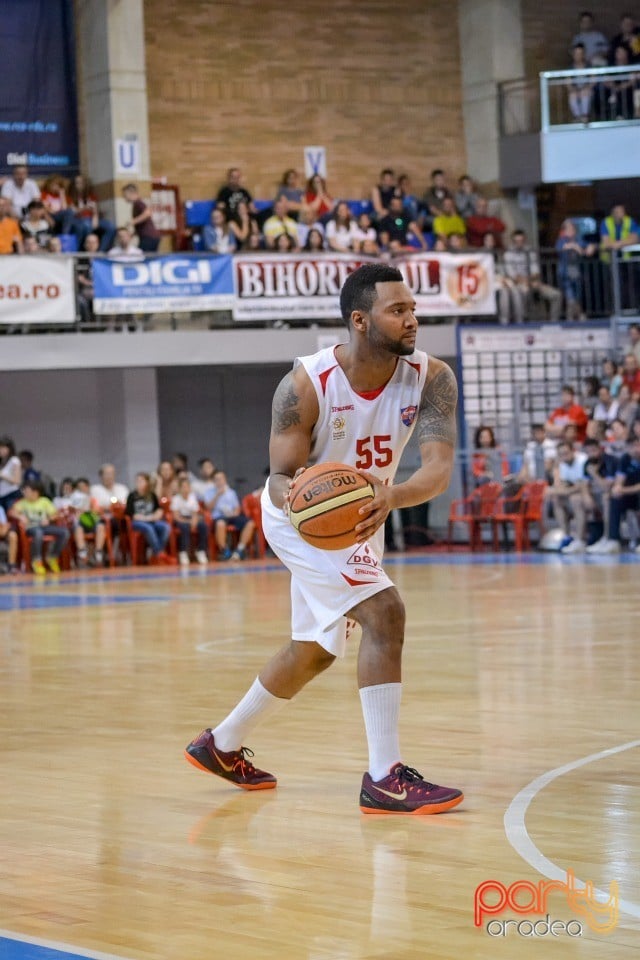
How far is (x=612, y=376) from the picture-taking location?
2473cm

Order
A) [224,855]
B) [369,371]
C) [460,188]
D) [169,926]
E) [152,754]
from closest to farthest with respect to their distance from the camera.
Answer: [169,926] → [224,855] → [369,371] → [152,754] → [460,188]

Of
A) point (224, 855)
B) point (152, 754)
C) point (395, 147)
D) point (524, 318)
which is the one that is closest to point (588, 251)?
point (524, 318)

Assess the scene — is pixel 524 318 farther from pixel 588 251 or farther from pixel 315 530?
pixel 315 530

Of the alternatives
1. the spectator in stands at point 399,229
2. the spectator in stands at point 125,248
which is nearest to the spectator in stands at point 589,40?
the spectator in stands at point 399,229

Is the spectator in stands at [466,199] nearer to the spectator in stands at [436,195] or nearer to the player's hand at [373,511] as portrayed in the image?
the spectator in stands at [436,195]

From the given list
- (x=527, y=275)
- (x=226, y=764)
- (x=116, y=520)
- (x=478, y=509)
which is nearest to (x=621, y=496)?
(x=478, y=509)

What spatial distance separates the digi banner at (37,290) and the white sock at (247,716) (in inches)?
694

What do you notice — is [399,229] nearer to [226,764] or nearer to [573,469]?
[573,469]

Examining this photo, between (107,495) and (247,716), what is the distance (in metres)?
17.7

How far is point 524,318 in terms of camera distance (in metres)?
27.1

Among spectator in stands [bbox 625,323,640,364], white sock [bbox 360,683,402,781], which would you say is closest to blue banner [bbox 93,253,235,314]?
spectator in stands [bbox 625,323,640,364]

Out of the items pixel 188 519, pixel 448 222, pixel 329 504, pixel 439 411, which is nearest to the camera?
pixel 329 504

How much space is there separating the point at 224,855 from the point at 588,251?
2338cm

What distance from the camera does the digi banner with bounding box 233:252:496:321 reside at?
25219mm
